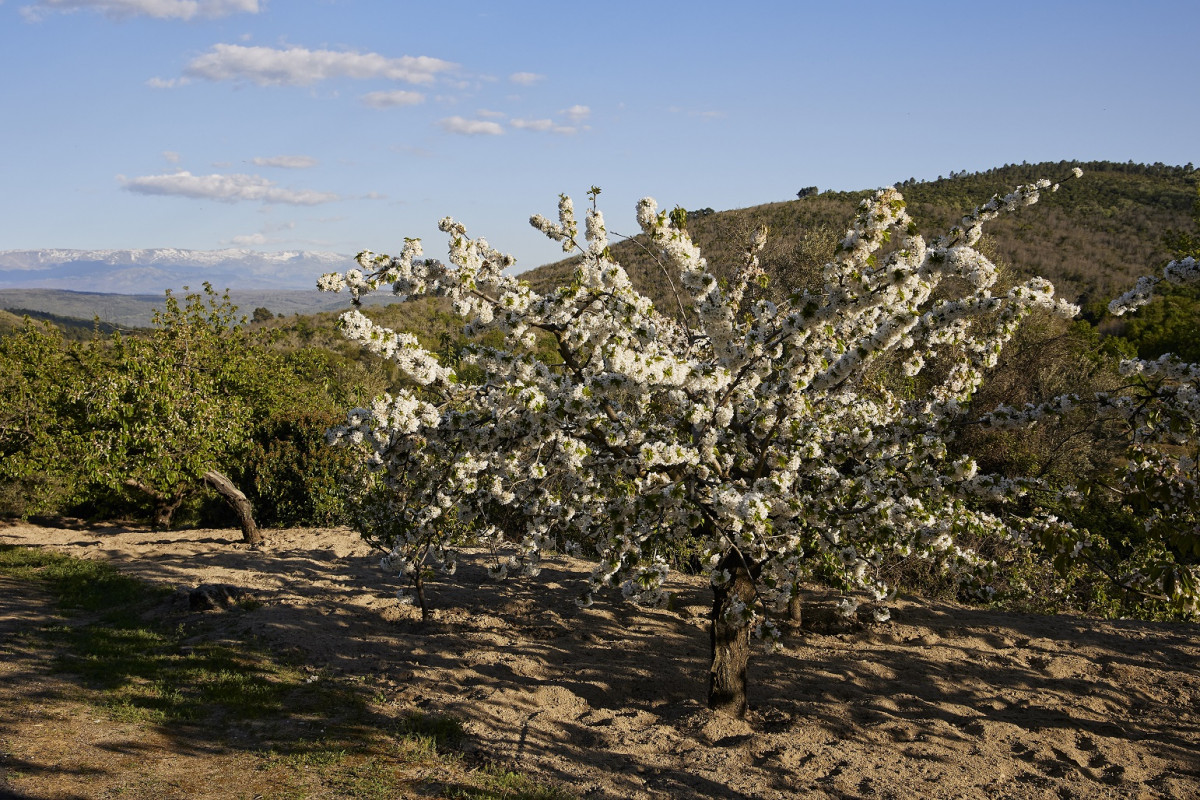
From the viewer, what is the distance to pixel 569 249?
21.6 feet

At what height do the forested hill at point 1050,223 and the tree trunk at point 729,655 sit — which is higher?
the forested hill at point 1050,223

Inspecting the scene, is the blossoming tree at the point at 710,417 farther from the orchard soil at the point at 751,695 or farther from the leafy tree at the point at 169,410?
the leafy tree at the point at 169,410

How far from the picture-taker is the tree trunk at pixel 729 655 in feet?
22.6

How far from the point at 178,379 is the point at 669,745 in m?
12.4

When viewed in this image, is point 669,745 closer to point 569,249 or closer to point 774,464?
point 774,464

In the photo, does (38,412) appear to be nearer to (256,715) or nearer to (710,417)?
(256,715)

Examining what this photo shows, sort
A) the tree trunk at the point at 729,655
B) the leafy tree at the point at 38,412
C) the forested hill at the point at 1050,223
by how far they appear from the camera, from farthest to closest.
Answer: the forested hill at the point at 1050,223 → the leafy tree at the point at 38,412 → the tree trunk at the point at 729,655

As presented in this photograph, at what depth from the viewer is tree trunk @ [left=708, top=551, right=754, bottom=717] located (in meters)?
6.90

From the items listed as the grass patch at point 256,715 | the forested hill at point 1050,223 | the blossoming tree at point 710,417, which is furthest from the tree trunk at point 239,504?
the forested hill at point 1050,223

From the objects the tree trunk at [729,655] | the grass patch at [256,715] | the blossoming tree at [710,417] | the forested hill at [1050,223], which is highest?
the forested hill at [1050,223]

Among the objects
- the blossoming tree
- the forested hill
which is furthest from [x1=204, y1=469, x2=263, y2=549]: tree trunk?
the forested hill

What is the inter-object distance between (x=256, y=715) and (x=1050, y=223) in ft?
177

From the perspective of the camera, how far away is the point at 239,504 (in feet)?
47.3

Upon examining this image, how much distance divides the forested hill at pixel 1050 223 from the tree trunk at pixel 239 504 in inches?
750
